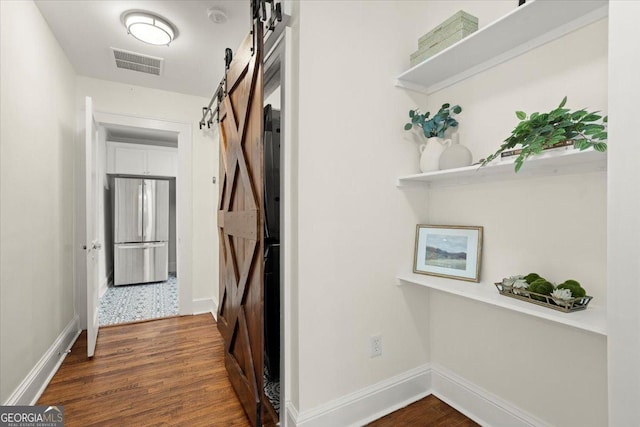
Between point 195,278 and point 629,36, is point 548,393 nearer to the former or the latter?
point 629,36

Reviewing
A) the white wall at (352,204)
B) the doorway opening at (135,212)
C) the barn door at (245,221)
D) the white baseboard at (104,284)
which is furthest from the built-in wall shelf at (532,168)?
the white baseboard at (104,284)

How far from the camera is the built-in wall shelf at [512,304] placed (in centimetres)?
109

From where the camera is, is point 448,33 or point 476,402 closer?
point 448,33

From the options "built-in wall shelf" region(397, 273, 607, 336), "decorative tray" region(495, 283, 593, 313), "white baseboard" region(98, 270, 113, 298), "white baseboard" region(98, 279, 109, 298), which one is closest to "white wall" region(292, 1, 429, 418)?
"built-in wall shelf" region(397, 273, 607, 336)

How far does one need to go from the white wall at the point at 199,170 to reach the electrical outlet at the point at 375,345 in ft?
8.09

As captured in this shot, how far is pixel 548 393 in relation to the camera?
143cm

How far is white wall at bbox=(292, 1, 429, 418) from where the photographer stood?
1594 mm

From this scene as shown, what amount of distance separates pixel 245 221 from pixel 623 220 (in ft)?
5.17

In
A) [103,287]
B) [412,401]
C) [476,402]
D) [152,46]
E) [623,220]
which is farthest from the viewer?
[103,287]

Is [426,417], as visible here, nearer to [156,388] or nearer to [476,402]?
[476,402]

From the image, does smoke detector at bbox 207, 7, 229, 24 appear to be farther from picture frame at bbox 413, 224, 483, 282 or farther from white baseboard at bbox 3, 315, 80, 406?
white baseboard at bbox 3, 315, 80, 406

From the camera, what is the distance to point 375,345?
181 cm

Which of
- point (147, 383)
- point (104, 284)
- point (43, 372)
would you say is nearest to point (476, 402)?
point (147, 383)

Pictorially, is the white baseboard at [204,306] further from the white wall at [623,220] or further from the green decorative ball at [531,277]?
the white wall at [623,220]
